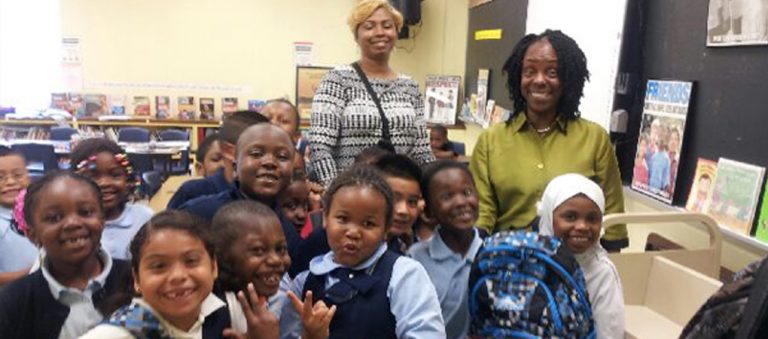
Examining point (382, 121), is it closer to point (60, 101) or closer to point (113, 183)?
point (113, 183)

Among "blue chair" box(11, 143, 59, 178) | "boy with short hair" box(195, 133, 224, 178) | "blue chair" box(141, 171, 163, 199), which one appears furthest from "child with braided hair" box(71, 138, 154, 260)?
"blue chair" box(11, 143, 59, 178)

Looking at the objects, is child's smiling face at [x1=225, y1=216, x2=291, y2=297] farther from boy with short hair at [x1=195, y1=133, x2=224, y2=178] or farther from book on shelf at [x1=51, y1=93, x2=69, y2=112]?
book on shelf at [x1=51, y1=93, x2=69, y2=112]

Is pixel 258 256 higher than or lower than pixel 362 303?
higher

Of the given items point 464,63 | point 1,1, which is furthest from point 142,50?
point 464,63

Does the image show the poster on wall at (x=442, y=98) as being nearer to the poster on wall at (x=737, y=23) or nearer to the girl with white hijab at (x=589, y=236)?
the poster on wall at (x=737, y=23)

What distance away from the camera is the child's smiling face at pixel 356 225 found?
1.55 m

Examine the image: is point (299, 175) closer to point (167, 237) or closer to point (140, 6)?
point (167, 237)

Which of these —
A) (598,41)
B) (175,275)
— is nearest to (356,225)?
(175,275)

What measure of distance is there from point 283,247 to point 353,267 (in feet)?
0.65

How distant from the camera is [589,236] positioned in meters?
1.81

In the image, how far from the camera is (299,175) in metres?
2.31

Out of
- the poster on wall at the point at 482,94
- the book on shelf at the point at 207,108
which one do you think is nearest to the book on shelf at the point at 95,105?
the book on shelf at the point at 207,108

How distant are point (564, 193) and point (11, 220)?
196 centimetres

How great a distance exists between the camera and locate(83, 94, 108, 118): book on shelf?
7.86m
